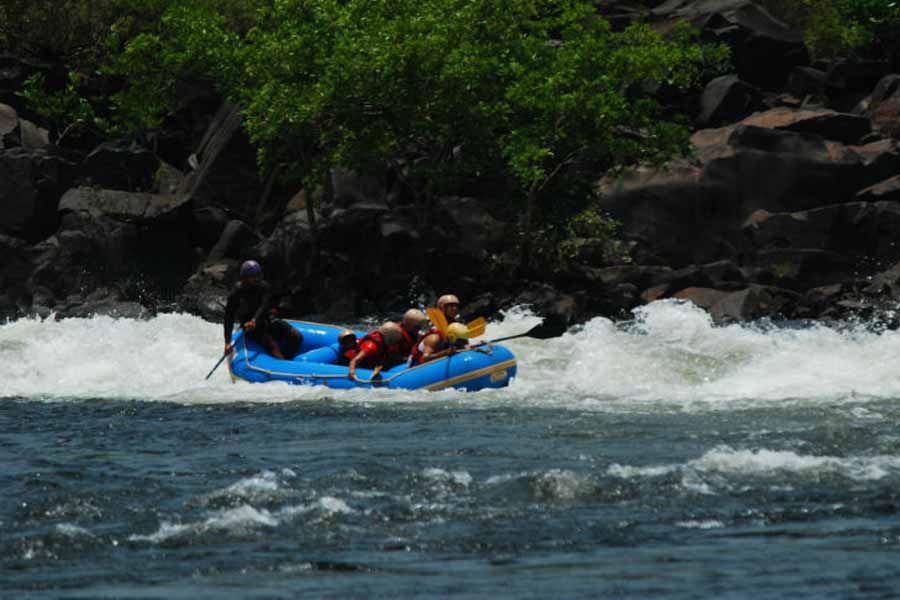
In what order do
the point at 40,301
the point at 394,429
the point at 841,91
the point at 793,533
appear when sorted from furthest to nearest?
the point at 841,91 < the point at 40,301 < the point at 394,429 < the point at 793,533

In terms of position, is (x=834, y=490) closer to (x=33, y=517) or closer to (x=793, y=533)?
(x=793, y=533)

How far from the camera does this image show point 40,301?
3088 centimetres

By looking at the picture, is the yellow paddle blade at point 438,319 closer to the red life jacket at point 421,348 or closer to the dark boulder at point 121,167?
the red life jacket at point 421,348

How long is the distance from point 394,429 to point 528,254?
55.6 feet

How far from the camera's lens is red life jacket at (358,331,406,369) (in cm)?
1559

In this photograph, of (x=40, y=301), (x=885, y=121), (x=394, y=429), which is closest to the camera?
(x=394, y=429)

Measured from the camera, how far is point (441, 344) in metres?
15.5

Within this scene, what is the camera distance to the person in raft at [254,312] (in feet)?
54.0

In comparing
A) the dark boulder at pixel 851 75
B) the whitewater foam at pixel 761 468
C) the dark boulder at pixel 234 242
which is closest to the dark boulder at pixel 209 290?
the dark boulder at pixel 234 242

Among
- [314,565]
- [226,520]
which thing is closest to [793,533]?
[314,565]

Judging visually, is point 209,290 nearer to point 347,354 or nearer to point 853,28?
point 347,354

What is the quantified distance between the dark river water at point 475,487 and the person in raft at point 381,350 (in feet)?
1.87

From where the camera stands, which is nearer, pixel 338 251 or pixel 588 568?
pixel 588 568

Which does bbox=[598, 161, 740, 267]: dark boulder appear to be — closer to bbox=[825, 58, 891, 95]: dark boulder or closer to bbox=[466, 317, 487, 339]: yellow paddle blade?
bbox=[825, 58, 891, 95]: dark boulder
